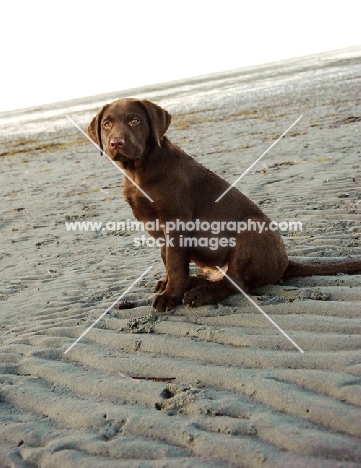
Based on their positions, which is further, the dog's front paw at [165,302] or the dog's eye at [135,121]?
the dog's eye at [135,121]

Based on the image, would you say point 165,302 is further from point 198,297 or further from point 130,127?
point 130,127

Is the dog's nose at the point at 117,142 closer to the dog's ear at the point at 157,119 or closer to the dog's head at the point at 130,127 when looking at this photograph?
the dog's head at the point at 130,127

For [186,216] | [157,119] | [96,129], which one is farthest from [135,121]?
[186,216]

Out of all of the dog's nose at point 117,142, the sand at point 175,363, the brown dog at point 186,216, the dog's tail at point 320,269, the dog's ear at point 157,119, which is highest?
the dog's ear at point 157,119

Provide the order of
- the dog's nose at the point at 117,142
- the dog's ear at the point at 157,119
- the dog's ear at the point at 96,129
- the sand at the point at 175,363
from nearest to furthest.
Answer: the sand at the point at 175,363, the dog's nose at the point at 117,142, the dog's ear at the point at 157,119, the dog's ear at the point at 96,129

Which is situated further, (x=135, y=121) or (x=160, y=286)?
(x=160, y=286)

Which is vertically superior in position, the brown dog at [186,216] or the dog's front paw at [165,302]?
the brown dog at [186,216]

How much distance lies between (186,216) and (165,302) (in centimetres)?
65

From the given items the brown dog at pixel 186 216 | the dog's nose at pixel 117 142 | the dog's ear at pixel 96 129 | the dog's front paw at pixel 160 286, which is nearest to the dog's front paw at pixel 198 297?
the brown dog at pixel 186 216

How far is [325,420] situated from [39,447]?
134 cm

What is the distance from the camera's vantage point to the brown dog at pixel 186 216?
3492 millimetres

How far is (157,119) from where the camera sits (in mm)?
3725

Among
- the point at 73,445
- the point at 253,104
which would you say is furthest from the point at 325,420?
the point at 253,104

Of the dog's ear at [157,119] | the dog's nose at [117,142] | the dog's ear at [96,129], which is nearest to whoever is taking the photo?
the dog's nose at [117,142]
